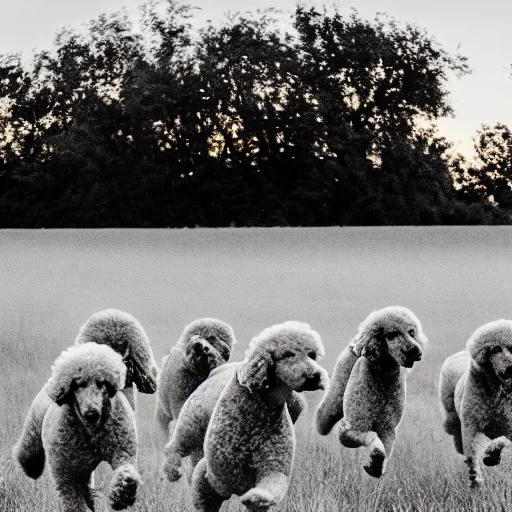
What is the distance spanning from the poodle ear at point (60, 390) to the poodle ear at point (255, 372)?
0.52 metres

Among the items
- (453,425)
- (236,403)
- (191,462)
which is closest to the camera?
(236,403)

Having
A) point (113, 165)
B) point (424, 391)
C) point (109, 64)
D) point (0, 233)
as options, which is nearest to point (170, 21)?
point (109, 64)

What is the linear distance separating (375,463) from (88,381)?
3.57 ft

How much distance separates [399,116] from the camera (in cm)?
780

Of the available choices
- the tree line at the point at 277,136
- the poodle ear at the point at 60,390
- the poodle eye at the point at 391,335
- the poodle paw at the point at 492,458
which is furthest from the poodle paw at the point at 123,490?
the tree line at the point at 277,136

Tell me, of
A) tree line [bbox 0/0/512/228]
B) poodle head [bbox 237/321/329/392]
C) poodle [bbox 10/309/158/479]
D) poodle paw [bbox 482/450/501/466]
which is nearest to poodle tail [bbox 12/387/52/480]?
poodle [bbox 10/309/158/479]

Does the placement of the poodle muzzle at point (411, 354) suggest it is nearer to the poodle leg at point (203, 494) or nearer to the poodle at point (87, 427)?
the poodle leg at point (203, 494)

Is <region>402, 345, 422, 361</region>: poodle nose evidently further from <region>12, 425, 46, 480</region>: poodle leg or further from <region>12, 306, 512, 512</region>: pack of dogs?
<region>12, 425, 46, 480</region>: poodle leg

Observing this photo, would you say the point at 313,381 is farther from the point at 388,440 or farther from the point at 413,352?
the point at 388,440

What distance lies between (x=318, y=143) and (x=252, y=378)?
508 centimetres

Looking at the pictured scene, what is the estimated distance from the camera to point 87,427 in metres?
2.62

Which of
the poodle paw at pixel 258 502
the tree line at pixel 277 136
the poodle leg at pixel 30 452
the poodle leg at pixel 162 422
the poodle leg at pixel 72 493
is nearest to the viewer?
the poodle paw at pixel 258 502

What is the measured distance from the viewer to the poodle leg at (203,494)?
2746 mm

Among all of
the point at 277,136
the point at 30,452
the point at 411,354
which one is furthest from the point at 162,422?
the point at 277,136
